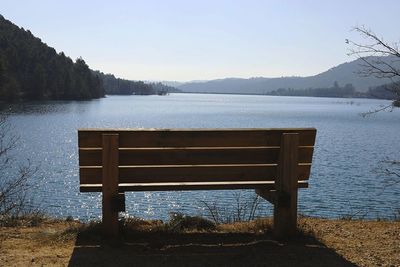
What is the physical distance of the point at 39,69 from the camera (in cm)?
12500

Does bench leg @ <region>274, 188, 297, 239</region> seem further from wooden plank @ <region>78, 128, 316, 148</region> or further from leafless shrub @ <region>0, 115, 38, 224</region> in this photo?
→ leafless shrub @ <region>0, 115, 38, 224</region>

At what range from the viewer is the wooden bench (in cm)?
547

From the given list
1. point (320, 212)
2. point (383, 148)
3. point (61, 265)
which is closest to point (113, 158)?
point (61, 265)

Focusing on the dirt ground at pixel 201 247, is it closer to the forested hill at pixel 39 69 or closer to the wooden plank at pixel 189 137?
the wooden plank at pixel 189 137

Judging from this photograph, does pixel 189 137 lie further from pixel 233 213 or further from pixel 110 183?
pixel 233 213

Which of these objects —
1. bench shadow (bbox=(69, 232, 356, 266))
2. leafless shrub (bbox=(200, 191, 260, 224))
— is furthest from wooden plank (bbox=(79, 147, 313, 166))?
leafless shrub (bbox=(200, 191, 260, 224))

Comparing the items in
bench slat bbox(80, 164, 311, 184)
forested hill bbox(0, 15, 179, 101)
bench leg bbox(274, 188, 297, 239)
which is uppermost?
forested hill bbox(0, 15, 179, 101)

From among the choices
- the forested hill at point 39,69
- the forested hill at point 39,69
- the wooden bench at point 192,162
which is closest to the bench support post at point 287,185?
the wooden bench at point 192,162

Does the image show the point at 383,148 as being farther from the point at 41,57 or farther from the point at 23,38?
the point at 23,38

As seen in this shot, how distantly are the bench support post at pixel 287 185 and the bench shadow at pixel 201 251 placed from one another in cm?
24

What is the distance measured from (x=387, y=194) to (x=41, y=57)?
134 meters

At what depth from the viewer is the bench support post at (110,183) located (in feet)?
17.6

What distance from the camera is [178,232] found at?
6098mm

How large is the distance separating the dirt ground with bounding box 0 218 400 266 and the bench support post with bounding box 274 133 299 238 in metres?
0.24
